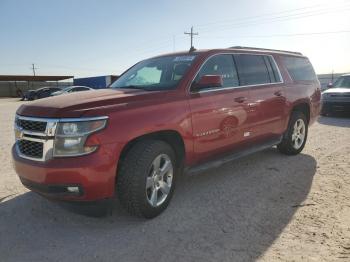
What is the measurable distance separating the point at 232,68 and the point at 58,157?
2.83 meters

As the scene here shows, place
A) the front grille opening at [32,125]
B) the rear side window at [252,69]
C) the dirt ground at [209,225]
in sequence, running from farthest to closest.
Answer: the rear side window at [252,69] < the front grille opening at [32,125] < the dirt ground at [209,225]

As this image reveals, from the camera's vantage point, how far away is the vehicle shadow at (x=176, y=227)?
3.09 m

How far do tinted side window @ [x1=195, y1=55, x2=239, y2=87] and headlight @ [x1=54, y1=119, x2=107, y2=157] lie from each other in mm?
1754

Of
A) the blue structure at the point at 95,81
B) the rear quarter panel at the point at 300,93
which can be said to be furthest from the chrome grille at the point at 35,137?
the blue structure at the point at 95,81

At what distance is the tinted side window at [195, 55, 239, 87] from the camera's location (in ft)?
14.9

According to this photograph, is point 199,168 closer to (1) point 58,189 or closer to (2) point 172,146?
(2) point 172,146

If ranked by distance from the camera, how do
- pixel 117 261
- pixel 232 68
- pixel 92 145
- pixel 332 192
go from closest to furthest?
pixel 117 261, pixel 92 145, pixel 332 192, pixel 232 68

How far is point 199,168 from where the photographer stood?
14.2ft

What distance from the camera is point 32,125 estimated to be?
3.46m

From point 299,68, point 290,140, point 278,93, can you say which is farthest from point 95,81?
point 278,93

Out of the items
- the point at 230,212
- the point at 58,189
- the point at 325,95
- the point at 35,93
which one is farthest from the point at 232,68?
the point at 35,93

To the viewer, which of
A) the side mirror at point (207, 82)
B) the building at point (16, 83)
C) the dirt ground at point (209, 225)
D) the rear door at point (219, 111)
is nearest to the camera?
the dirt ground at point (209, 225)

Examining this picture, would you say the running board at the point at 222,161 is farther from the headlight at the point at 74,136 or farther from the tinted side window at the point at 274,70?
the headlight at the point at 74,136

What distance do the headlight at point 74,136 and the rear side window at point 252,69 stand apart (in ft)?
8.56
